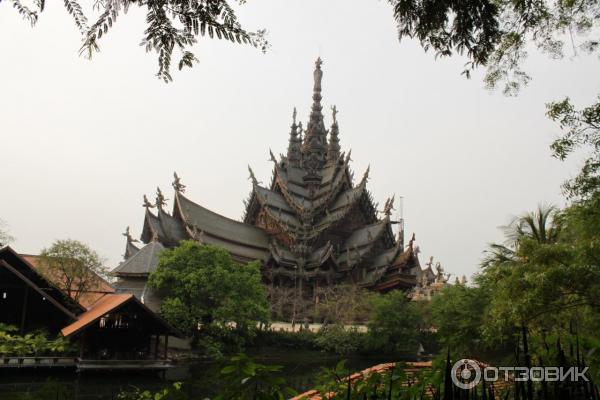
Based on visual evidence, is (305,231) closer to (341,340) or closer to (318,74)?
(341,340)

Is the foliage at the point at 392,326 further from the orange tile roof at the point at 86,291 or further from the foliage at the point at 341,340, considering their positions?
the orange tile roof at the point at 86,291

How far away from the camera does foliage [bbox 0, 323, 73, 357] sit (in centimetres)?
1606

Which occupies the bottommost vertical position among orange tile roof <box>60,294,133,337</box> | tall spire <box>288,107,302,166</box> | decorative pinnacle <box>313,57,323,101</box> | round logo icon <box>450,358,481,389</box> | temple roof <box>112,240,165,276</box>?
orange tile roof <box>60,294,133,337</box>

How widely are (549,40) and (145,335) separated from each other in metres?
17.5

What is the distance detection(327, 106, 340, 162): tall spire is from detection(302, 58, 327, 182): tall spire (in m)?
0.91

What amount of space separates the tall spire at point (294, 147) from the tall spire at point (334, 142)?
2.85 meters

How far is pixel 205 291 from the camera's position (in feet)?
67.6

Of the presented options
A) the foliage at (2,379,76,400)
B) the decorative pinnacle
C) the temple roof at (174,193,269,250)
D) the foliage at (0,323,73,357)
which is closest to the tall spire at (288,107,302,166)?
the decorative pinnacle

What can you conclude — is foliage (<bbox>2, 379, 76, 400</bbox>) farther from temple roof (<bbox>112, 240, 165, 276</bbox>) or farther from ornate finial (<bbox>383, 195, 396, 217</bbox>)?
ornate finial (<bbox>383, 195, 396, 217</bbox>)

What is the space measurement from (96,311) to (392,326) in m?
14.1

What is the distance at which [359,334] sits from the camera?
25375 mm

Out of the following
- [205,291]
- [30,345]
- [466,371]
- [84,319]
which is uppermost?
[205,291]

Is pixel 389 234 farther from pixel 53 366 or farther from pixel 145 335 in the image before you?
pixel 53 366

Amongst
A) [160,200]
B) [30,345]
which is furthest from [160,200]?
[30,345]
